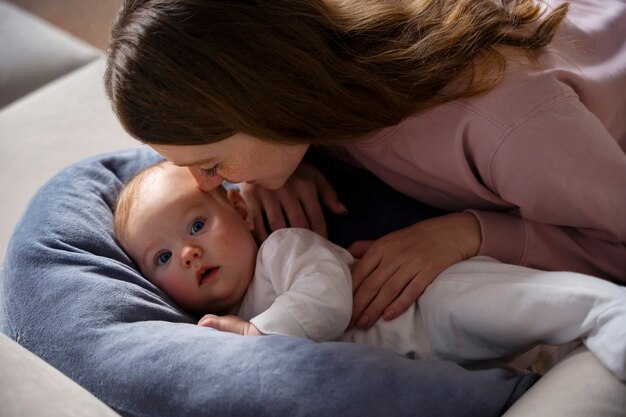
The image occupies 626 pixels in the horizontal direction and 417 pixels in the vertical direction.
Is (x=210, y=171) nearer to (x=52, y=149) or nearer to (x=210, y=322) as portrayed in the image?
(x=210, y=322)

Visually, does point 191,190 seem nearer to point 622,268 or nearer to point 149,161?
point 149,161

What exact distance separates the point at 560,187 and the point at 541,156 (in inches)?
2.1

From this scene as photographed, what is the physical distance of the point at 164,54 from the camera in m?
0.94

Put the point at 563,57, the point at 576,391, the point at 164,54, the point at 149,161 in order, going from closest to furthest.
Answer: the point at 576,391
the point at 164,54
the point at 563,57
the point at 149,161

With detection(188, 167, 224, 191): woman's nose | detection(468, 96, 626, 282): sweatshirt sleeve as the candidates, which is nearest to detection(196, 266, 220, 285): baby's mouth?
detection(188, 167, 224, 191): woman's nose

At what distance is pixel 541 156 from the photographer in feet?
3.39

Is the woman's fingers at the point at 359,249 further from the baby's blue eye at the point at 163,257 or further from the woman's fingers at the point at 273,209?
the baby's blue eye at the point at 163,257

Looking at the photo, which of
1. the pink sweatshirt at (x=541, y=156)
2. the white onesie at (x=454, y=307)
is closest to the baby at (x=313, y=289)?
the white onesie at (x=454, y=307)

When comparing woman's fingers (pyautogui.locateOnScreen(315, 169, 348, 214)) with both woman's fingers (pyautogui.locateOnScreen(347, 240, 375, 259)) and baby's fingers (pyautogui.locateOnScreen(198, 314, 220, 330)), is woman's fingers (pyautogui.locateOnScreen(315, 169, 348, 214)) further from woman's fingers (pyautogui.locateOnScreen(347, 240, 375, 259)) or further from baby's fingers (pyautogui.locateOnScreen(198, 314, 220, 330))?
baby's fingers (pyautogui.locateOnScreen(198, 314, 220, 330))

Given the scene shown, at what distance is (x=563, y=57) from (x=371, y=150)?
329mm

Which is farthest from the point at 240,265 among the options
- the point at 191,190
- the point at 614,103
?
the point at 614,103

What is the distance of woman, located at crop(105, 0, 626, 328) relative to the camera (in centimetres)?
95

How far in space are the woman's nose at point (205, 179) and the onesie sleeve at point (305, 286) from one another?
124 millimetres

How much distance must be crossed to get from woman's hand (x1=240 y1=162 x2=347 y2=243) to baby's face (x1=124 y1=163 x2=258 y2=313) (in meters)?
0.09
